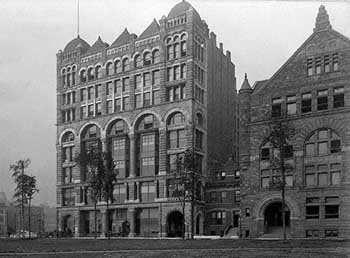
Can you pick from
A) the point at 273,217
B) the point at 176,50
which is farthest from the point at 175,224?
the point at 176,50

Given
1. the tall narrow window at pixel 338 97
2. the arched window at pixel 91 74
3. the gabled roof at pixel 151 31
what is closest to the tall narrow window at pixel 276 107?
the tall narrow window at pixel 338 97

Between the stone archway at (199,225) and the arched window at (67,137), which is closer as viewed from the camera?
the stone archway at (199,225)

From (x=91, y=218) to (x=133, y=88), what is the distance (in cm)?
2117

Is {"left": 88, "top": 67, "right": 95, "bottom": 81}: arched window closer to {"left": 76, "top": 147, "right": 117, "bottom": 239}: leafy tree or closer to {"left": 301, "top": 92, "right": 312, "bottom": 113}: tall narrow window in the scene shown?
{"left": 76, "top": 147, "right": 117, "bottom": 239}: leafy tree

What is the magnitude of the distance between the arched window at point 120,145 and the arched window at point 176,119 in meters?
7.93

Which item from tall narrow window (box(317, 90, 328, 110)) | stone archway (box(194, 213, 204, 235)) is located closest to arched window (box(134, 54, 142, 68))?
stone archway (box(194, 213, 204, 235))

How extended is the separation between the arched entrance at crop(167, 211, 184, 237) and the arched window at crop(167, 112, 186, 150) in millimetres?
7772

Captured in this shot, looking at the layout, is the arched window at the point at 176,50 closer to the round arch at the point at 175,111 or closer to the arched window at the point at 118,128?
the round arch at the point at 175,111

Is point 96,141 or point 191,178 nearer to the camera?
point 191,178

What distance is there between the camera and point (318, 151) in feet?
181

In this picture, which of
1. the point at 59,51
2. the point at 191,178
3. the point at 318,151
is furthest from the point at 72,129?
the point at 318,151

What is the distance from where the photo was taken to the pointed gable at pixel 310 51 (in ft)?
179

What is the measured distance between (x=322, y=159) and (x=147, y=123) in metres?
29.6

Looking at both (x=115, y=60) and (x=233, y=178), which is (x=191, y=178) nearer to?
(x=233, y=178)
